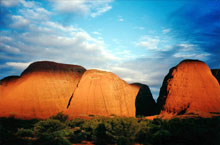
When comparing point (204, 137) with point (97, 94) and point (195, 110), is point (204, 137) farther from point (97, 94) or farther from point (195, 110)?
point (97, 94)

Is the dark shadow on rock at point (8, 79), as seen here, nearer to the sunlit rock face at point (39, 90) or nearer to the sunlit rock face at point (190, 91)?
the sunlit rock face at point (39, 90)

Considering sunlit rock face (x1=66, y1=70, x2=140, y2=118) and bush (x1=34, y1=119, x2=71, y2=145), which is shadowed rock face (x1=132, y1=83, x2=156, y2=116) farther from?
bush (x1=34, y1=119, x2=71, y2=145)

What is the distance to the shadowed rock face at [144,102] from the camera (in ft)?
188

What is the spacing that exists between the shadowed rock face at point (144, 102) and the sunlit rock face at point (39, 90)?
2398 cm

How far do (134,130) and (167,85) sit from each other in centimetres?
2633

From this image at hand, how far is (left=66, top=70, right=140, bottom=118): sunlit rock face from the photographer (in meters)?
41.6

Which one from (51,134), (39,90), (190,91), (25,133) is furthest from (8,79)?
(190,91)

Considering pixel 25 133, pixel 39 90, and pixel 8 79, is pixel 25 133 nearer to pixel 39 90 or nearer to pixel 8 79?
pixel 39 90

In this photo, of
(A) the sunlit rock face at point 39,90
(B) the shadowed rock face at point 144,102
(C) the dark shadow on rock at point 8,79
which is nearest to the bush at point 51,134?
(A) the sunlit rock face at point 39,90

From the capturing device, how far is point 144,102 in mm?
60938

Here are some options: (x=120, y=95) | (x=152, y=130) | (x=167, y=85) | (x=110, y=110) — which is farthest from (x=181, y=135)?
(x=120, y=95)

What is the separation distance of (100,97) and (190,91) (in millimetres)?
21924

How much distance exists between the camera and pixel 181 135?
1509 cm

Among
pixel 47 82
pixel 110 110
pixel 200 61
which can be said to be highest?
pixel 200 61
